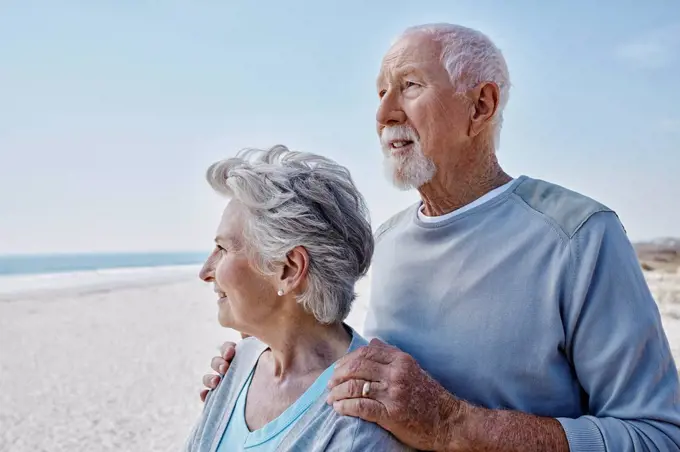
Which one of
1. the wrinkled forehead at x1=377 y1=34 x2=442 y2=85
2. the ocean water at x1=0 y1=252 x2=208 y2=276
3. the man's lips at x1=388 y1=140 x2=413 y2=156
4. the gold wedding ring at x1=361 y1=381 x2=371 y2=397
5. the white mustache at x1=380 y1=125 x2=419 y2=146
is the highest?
the wrinkled forehead at x1=377 y1=34 x2=442 y2=85

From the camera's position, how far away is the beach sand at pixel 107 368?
661 centimetres

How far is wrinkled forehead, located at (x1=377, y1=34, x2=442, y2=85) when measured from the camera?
206cm

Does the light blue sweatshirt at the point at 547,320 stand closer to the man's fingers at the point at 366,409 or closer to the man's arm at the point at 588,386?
the man's arm at the point at 588,386

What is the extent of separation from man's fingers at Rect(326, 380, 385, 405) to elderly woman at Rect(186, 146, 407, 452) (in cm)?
5

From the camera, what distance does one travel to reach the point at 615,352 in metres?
1.71

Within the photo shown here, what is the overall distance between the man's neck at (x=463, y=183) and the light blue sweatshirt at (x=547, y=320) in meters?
0.07

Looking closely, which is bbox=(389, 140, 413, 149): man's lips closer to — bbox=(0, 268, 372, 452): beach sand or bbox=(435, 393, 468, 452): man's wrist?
bbox=(435, 393, 468, 452): man's wrist

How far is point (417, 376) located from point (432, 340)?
1.02 feet

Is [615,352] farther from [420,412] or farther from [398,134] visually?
[398,134]

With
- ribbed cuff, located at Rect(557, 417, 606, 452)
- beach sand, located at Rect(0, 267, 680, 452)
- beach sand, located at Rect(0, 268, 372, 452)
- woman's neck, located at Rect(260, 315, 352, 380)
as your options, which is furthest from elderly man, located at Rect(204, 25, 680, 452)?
beach sand, located at Rect(0, 268, 372, 452)

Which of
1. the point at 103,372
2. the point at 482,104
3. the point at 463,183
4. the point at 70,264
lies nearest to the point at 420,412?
the point at 463,183

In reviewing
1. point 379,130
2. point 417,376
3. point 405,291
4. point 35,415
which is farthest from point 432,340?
point 35,415

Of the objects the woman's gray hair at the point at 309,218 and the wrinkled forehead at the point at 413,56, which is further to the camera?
the wrinkled forehead at the point at 413,56

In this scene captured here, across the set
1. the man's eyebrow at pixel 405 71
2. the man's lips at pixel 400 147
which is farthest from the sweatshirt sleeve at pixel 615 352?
the man's eyebrow at pixel 405 71
